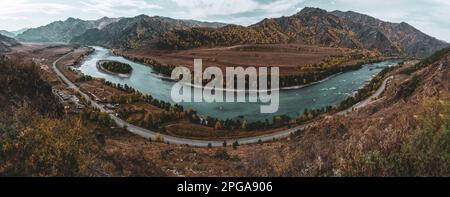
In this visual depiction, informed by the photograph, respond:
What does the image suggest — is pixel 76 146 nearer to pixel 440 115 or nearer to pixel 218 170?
pixel 218 170

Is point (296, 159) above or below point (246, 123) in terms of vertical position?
above

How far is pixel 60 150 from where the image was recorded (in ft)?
121

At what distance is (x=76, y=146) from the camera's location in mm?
38750

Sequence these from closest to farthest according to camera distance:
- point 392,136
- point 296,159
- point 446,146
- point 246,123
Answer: point 446,146 < point 392,136 < point 296,159 < point 246,123

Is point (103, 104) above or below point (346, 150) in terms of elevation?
below

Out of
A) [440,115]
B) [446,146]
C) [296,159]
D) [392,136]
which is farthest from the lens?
[296,159]
